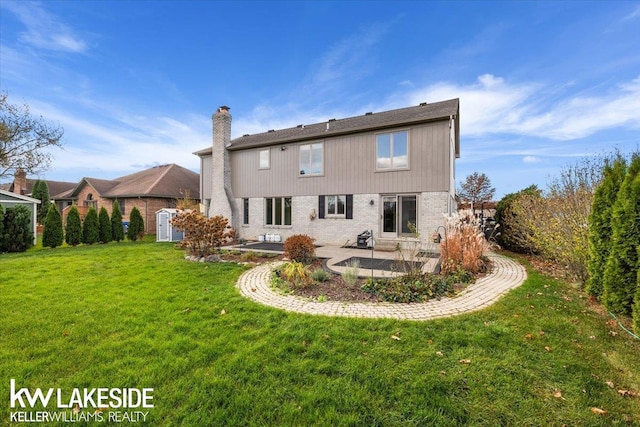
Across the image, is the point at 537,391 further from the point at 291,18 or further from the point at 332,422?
the point at 291,18

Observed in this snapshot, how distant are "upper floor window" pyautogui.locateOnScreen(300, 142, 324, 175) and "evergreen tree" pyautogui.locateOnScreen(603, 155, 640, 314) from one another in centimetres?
1050

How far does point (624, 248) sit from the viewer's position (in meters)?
4.10

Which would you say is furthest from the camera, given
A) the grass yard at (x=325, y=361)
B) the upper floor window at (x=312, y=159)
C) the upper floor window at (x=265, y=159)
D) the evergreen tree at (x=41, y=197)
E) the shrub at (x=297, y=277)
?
the evergreen tree at (x=41, y=197)

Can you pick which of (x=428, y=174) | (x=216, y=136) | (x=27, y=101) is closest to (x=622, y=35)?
(x=428, y=174)

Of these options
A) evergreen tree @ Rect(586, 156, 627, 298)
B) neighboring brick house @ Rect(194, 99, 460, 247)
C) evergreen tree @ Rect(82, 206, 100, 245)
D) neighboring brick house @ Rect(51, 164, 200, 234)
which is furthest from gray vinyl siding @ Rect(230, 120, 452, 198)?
neighboring brick house @ Rect(51, 164, 200, 234)

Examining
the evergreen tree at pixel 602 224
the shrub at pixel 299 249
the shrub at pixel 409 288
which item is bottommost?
the shrub at pixel 409 288

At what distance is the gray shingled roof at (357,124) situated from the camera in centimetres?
1119

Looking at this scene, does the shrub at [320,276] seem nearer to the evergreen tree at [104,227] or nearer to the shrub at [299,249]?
the shrub at [299,249]

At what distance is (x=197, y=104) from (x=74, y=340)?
53.7 ft

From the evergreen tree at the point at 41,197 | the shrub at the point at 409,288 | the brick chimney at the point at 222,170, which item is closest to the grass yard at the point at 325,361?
the shrub at the point at 409,288

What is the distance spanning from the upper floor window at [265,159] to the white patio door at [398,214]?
6613 millimetres

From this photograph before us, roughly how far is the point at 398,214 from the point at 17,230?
693 inches

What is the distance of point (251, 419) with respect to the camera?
2.29m

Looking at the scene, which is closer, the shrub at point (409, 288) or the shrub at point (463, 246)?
the shrub at point (409, 288)
